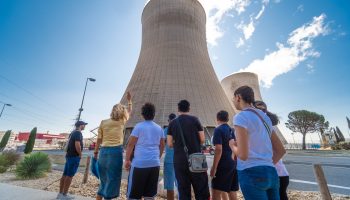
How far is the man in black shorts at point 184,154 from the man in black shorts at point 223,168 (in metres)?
0.24

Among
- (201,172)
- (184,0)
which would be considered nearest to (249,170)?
(201,172)

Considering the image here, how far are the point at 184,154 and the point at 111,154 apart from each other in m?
1.06

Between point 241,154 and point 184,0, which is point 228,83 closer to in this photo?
point 184,0

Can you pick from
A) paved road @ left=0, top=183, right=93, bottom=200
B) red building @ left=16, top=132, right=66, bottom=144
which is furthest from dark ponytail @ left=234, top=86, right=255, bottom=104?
red building @ left=16, top=132, right=66, bottom=144

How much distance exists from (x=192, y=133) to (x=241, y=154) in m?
1.03

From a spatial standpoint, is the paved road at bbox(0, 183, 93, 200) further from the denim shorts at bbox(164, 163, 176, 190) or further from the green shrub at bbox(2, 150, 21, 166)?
the green shrub at bbox(2, 150, 21, 166)

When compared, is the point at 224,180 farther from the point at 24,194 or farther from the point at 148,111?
the point at 24,194

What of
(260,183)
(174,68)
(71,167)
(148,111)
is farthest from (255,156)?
(174,68)

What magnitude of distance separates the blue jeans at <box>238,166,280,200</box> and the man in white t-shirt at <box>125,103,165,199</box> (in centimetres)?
124

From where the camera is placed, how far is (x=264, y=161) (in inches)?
55.5

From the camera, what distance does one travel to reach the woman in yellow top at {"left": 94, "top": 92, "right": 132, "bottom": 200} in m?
2.63

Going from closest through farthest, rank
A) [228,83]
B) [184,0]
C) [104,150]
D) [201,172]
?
[201,172] → [104,150] → [184,0] → [228,83]

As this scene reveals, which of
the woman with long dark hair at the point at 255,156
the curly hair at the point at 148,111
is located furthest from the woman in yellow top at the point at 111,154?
the woman with long dark hair at the point at 255,156

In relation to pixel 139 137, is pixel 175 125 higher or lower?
higher
